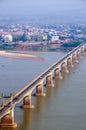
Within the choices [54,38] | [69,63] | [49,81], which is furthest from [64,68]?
[54,38]

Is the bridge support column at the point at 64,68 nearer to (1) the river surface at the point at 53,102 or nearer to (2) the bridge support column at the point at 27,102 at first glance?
(1) the river surface at the point at 53,102

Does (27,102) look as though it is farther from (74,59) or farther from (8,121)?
(74,59)

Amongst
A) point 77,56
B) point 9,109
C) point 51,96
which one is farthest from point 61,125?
point 77,56

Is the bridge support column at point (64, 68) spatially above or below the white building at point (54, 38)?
below

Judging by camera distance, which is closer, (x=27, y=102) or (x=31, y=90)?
(x=27, y=102)

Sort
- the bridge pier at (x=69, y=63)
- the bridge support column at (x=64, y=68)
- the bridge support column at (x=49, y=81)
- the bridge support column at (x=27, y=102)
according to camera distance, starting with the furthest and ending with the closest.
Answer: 1. the bridge pier at (x=69, y=63)
2. the bridge support column at (x=64, y=68)
3. the bridge support column at (x=49, y=81)
4. the bridge support column at (x=27, y=102)

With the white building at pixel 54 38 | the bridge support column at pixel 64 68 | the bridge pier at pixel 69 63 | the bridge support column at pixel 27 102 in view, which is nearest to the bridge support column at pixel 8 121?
the bridge support column at pixel 27 102

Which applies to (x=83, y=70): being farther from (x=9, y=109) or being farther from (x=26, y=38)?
(x=26, y=38)

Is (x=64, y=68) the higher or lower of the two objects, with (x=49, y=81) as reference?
higher

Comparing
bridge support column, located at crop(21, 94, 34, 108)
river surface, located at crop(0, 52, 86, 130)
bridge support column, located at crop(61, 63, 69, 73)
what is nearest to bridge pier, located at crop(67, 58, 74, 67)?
bridge support column, located at crop(61, 63, 69, 73)
